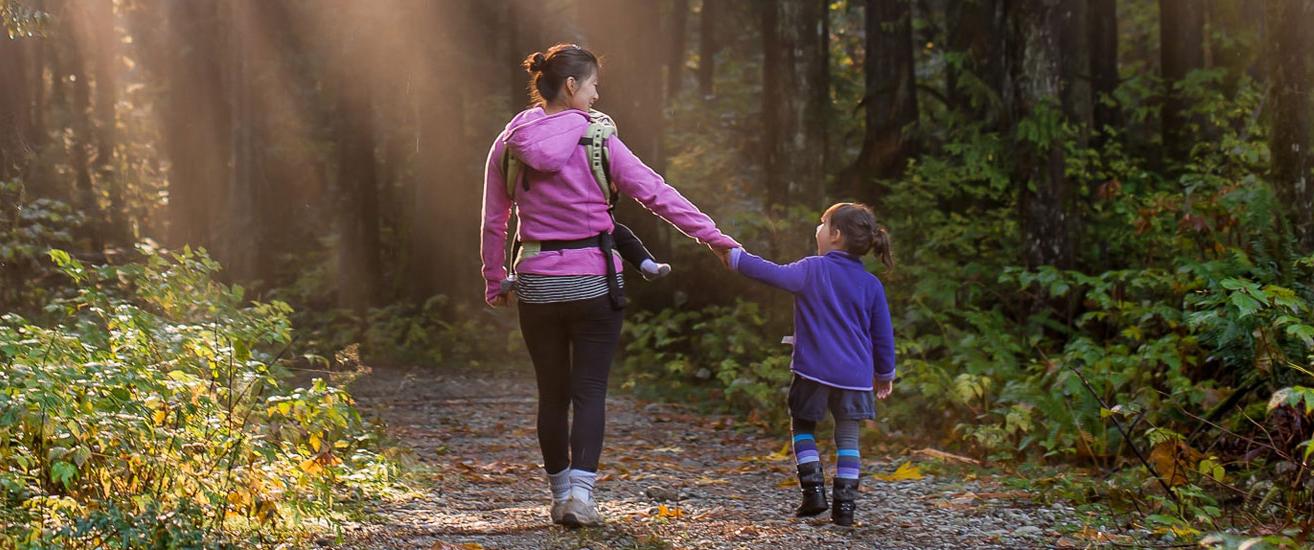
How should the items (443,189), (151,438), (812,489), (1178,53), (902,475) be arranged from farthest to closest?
(1178,53), (443,189), (902,475), (812,489), (151,438)

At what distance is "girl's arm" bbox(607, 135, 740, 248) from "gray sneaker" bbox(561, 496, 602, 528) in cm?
140

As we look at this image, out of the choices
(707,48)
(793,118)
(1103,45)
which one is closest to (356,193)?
(793,118)

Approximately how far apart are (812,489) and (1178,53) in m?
14.3

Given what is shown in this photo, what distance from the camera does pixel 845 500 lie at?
261 inches

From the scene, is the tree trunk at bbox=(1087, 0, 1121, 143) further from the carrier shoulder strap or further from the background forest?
the carrier shoulder strap

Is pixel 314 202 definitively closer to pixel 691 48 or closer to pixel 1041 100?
pixel 1041 100

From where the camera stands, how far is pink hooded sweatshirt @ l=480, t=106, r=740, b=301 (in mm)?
6023

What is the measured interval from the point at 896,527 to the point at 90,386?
3887mm

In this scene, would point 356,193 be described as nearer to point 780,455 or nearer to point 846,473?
point 780,455

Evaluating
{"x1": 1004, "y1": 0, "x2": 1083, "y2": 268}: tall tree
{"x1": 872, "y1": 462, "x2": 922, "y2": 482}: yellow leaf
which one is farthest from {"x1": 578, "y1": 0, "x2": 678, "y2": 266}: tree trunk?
{"x1": 872, "y1": 462, "x2": 922, "y2": 482}: yellow leaf

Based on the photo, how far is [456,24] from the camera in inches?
690

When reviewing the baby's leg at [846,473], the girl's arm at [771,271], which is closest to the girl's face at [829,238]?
the girl's arm at [771,271]

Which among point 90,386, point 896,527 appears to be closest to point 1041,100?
point 896,527

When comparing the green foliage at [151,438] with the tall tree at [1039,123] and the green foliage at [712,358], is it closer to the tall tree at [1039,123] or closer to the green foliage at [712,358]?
the green foliage at [712,358]
